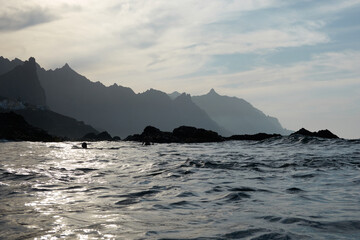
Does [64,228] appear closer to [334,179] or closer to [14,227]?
[14,227]

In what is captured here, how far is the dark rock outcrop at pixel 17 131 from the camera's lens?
70188mm

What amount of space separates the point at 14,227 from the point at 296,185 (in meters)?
8.31

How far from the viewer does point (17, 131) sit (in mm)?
75500

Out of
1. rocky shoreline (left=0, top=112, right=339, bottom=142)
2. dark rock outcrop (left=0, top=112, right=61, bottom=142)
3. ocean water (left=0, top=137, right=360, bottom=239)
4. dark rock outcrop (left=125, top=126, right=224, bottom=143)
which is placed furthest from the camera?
dark rock outcrop (left=0, top=112, right=61, bottom=142)

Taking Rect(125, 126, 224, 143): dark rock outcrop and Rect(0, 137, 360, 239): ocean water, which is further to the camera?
Rect(125, 126, 224, 143): dark rock outcrop

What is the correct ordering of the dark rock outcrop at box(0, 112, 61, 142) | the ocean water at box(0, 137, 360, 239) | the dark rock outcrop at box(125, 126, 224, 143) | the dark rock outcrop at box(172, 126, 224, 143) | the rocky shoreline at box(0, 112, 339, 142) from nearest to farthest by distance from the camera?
the ocean water at box(0, 137, 360, 239) → the rocky shoreline at box(0, 112, 339, 142) → the dark rock outcrop at box(125, 126, 224, 143) → the dark rock outcrop at box(172, 126, 224, 143) → the dark rock outcrop at box(0, 112, 61, 142)

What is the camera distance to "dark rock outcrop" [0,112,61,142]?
7019 cm

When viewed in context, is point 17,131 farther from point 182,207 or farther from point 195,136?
point 182,207

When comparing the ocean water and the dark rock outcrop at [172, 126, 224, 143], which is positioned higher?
the dark rock outcrop at [172, 126, 224, 143]

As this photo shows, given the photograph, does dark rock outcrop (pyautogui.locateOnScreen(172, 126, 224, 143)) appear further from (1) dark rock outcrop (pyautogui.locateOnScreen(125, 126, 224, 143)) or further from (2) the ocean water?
(2) the ocean water

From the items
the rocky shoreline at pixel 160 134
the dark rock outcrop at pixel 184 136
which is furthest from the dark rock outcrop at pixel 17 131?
the dark rock outcrop at pixel 184 136

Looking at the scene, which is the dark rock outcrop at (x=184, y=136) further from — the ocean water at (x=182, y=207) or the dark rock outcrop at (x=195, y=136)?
the ocean water at (x=182, y=207)

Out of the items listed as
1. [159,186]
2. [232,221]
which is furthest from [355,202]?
[159,186]

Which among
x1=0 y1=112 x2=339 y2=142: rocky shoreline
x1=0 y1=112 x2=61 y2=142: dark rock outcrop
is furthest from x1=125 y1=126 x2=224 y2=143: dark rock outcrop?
x1=0 y1=112 x2=61 y2=142: dark rock outcrop
